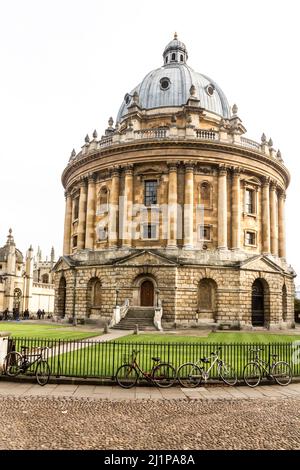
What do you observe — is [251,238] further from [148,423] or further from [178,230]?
[148,423]

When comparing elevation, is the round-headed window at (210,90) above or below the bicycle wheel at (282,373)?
above

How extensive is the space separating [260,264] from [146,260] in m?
10.4

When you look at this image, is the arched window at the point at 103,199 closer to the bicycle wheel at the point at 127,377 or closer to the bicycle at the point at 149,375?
the bicycle wheel at the point at 127,377

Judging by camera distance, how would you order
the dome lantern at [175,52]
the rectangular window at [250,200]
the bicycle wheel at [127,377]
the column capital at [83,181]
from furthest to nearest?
the dome lantern at [175,52]
the column capital at [83,181]
the rectangular window at [250,200]
the bicycle wheel at [127,377]

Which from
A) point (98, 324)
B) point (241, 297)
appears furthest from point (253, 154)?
point (98, 324)

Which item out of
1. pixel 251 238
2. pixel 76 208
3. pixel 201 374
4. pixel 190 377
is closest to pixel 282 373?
pixel 201 374

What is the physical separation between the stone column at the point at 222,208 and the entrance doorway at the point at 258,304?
5.03 meters

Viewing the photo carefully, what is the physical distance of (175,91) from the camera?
45.0 metres

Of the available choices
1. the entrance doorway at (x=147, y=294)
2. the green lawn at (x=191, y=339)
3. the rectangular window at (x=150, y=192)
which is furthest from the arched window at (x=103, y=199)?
the green lawn at (x=191, y=339)

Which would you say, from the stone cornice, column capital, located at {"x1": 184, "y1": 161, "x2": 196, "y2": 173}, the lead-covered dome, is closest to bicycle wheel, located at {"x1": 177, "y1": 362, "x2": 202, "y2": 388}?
column capital, located at {"x1": 184, "y1": 161, "x2": 196, "y2": 173}

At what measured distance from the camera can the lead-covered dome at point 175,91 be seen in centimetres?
4469

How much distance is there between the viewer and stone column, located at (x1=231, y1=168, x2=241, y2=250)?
36344mm

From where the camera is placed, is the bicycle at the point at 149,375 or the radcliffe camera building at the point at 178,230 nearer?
the bicycle at the point at 149,375

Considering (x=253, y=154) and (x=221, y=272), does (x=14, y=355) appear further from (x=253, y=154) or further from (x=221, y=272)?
(x=253, y=154)
